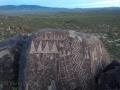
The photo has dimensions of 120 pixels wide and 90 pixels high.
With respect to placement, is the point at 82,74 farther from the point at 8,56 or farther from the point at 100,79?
the point at 8,56

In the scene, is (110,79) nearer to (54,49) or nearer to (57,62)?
(57,62)

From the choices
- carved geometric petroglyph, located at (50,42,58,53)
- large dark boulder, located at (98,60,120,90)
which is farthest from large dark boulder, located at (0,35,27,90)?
large dark boulder, located at (98,60,120,90)

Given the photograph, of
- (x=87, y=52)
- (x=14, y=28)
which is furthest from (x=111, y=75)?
(x=14, y=28)

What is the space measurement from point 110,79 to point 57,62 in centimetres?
228

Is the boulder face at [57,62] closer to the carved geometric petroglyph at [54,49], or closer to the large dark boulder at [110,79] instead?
the carved geometric petroglyph at [54,49]

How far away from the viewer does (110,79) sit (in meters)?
13.1

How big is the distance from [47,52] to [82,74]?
5.69ft

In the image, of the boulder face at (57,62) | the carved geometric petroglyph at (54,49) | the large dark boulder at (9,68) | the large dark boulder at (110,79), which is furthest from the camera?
the large dark boulder at (9,68)

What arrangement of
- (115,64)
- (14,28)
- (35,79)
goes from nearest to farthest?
(35,79) → (115,64) → (14,28)

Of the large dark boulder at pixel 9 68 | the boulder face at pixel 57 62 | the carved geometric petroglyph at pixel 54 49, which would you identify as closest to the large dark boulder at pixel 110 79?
the boulder face at pixel 57 62

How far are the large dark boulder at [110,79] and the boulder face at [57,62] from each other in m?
0.46

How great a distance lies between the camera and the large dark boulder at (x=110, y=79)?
42.4 ft

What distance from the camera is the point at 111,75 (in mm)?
13203

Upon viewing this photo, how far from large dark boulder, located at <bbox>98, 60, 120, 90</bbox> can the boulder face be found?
1.51ft
